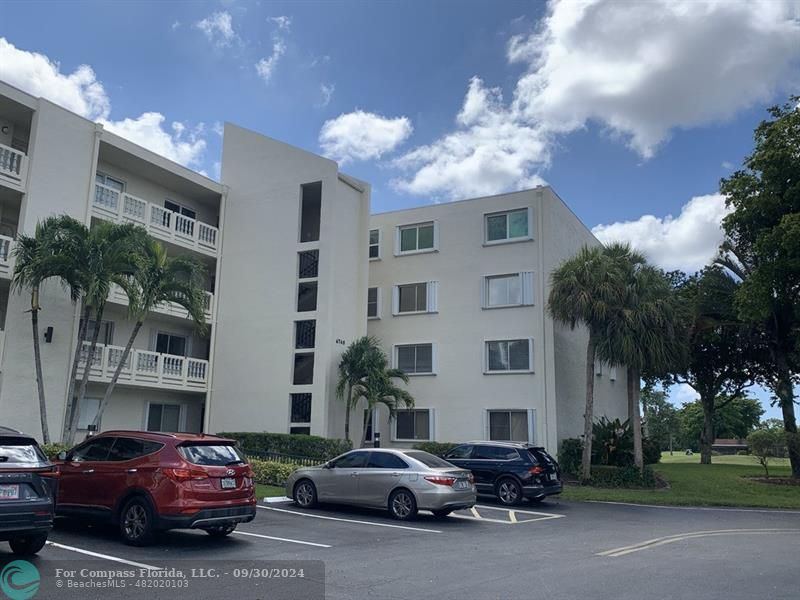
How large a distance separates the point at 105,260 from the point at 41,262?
5.01 feet

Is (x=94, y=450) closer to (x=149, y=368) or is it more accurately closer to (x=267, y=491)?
(x=267, y=491)

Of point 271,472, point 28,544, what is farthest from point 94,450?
point 271,472

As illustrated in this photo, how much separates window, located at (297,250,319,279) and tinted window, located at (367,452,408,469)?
39.5ft

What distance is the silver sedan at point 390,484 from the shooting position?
47.2ft

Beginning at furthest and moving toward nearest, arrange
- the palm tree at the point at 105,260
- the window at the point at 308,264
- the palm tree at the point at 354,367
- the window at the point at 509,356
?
the window at the point at 509,356 → the window at the point at 308,264 → the palm tree at the point at 354,367 → the palm tree at the point at 105,260

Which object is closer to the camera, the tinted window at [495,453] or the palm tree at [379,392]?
the tinted window at [495,453]

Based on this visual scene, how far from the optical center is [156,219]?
24.7 metres

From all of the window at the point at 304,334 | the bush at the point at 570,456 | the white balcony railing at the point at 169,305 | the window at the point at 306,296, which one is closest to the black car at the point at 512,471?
the bush at the point at 570,456

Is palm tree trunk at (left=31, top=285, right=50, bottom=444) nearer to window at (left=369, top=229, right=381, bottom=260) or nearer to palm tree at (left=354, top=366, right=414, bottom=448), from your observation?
palm tree at (left=354, top=366, right=414, bottom=448)

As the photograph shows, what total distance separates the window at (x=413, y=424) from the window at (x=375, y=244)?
7.03 metres

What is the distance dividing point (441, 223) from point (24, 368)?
54.3ft

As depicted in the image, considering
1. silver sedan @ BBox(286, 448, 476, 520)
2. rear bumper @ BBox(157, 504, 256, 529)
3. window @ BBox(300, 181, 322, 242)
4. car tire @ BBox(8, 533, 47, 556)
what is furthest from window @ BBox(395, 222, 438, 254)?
car tire @ BBox(8, 533, 47, 556)

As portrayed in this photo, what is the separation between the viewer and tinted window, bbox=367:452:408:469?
14961 millimetres

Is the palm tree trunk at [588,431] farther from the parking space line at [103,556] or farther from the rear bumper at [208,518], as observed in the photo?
the parking space line at [103,556]
